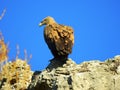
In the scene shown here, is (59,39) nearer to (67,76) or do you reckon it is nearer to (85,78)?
(67,76)

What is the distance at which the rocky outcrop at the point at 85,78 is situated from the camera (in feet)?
21.9

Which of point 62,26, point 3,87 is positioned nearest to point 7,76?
point 3,87

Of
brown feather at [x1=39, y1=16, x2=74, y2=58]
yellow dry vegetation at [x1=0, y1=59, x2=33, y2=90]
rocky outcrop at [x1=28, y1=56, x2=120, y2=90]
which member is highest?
brown feather at [x1=39, y1=16, x2=74, y2=58]

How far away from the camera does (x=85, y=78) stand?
679 cm

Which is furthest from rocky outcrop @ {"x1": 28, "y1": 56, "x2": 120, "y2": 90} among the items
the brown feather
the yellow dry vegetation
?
the brown feather

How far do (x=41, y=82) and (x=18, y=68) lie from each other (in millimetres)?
1950

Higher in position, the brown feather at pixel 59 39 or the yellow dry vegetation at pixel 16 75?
the brown feather at pixel 59 39

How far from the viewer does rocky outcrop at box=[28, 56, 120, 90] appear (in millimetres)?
6669

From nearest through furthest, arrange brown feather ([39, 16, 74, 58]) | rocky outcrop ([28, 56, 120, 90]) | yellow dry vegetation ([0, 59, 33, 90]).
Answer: rocky outcrop ([28, 56, 120, 90]) < yellow dry vegetation ([0, 59, 33, 90]) < brown feather ([39, 16, 74, 58])

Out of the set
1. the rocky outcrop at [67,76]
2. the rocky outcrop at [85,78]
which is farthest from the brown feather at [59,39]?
the rocky outcrop at [85,78]

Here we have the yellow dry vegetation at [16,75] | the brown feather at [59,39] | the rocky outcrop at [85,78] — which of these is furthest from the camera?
the brown feather at [59,39]

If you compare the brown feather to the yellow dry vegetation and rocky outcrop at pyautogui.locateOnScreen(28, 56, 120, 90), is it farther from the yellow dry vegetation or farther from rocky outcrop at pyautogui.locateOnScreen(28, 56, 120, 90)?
rocky outcrop at pyautogui.locateOnScreen(28, 56, 120, 90)

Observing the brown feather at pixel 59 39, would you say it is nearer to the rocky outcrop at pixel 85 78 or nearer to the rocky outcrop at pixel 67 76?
the rocky outcrop at pixel 67 76

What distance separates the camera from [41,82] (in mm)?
7859
